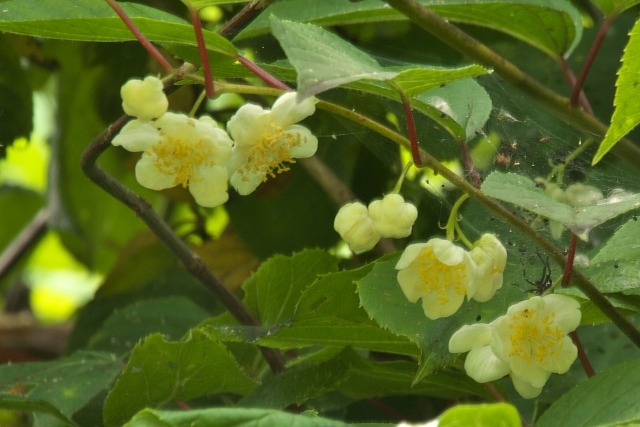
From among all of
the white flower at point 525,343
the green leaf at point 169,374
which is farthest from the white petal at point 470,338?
the green leaf at point 169,374

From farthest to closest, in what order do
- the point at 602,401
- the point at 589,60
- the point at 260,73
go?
the point at 589,60, the point at 260,73, the point at 602,401

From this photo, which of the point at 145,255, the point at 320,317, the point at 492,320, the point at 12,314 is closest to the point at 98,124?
the point at 145,255

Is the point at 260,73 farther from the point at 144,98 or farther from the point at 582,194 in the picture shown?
the point at 582,194

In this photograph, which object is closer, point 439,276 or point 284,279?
point 439,276

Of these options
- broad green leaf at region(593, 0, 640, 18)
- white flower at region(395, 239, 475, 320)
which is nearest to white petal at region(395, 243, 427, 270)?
white flower at region(395, 239, 475, 320)

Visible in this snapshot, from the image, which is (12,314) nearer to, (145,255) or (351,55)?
(145,255)

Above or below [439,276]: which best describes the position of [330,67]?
above

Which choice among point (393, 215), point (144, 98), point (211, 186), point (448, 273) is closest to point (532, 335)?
point (448, 273)
